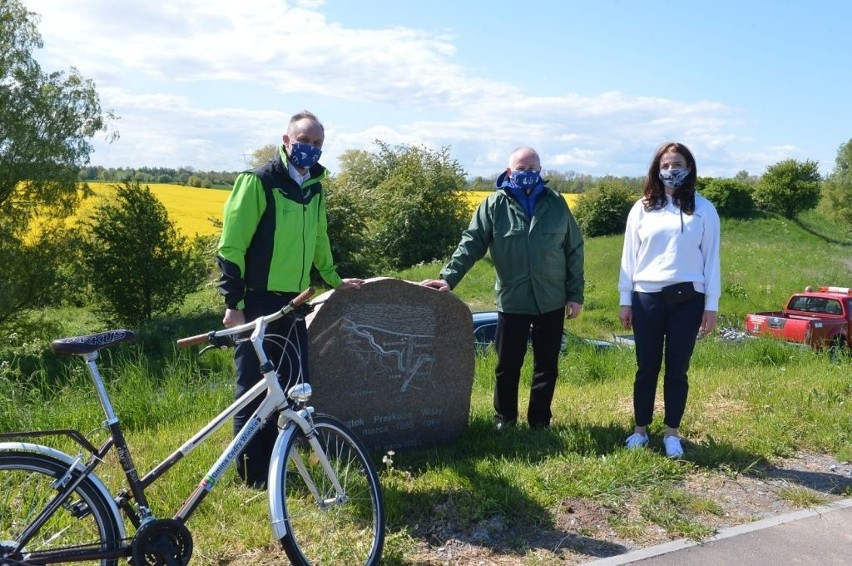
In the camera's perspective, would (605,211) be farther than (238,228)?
Yes

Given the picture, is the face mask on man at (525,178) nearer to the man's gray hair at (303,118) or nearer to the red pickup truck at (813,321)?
A: the man's gray hair at (303,118)

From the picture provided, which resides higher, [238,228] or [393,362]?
[238,228]

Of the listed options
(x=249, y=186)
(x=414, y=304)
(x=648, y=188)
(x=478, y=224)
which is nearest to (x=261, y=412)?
(x=249, y=186)

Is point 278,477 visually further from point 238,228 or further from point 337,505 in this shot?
point 238,228

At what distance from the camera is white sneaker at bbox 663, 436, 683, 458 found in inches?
207

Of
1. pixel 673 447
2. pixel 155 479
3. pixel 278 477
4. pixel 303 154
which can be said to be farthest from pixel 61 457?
pixel 673 447

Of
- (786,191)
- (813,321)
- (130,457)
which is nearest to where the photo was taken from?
(130,457)

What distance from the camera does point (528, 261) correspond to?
5.47m

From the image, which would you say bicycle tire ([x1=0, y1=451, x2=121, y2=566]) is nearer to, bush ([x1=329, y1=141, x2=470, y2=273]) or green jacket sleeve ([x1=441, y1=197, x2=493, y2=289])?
green jacket sleeve ([x1=441, y1=197, x2=493, y2=289])

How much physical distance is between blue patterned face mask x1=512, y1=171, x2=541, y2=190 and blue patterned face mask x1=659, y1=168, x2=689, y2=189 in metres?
0.87

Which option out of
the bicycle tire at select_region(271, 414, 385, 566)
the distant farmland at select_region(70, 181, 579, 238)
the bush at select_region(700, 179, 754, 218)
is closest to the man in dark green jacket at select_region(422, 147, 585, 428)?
the bicycle tire at select_region(271, 414, 385, 566)

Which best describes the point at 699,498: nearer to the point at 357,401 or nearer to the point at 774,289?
the point at 357,401

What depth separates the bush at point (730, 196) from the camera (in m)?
45.4

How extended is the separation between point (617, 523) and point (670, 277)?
1748 mm
